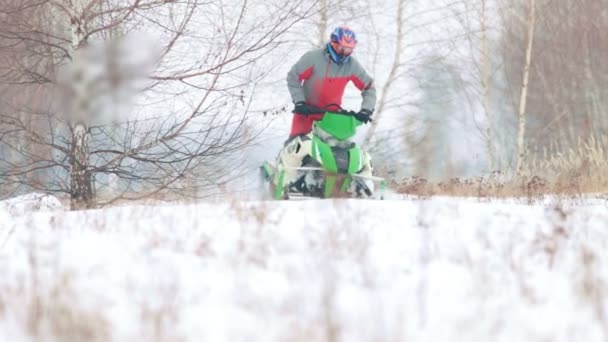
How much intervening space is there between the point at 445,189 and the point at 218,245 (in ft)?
26.0

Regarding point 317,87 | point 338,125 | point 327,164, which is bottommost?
point 327,164

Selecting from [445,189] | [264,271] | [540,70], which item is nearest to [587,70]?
[540,70]

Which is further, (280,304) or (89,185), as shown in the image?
(89,185)

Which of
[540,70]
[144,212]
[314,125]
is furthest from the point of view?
[540,70]

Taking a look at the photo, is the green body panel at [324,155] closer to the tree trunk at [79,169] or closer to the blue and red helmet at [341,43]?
the blue and red helmet at [341,43]

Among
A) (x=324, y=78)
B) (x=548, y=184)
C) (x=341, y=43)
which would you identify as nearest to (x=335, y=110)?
(x=324, y=78)

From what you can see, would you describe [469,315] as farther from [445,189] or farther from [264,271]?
[445,189]

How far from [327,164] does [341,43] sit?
1230mm

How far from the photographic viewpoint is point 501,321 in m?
2.53

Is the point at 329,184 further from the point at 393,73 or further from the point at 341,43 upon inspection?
the point at 393,73

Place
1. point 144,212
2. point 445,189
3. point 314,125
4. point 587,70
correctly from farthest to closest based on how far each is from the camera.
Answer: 1. point 587,70
2. point 445,189
3. point 314,125
4. point 144,212

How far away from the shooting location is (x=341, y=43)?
7988 mm

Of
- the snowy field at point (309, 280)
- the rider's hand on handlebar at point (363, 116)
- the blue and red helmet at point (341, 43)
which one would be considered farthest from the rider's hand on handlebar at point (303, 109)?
the snowy field at point (309, 280)

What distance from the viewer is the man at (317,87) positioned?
26.3ft
